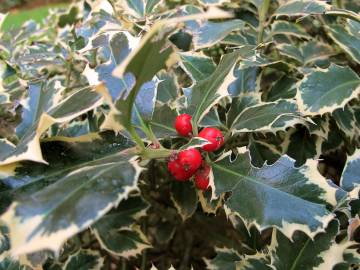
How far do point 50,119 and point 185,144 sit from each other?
32 cm

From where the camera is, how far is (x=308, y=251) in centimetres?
98

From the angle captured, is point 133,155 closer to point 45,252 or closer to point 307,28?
point 45,252

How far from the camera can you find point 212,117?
3.81 ft

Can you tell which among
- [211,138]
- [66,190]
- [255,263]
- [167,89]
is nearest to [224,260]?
[255,263]

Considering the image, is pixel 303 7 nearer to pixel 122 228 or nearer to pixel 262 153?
pixel 262 153

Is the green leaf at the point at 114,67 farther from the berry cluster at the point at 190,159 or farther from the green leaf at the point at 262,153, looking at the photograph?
the green leaf at the point at 262,153

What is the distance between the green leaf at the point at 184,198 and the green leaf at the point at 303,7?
0.52 m

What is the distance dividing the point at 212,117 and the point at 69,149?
0.39 meters

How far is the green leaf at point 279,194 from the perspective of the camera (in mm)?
826

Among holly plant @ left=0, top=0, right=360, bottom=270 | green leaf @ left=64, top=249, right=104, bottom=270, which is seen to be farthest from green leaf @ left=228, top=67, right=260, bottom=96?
green leaf @ left=64, top=249, right=104, bottom=270

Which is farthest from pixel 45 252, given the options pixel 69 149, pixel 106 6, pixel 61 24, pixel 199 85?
pixel 61 24

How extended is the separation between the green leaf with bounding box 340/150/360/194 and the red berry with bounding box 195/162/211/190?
29cm

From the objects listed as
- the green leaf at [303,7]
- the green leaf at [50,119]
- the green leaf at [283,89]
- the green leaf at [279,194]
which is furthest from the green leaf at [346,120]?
the green leaf at [50,119]

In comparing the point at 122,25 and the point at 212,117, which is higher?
the point at 122,25
